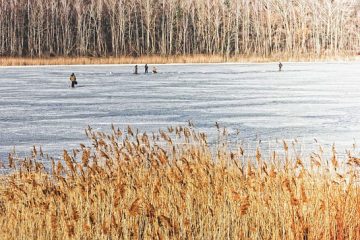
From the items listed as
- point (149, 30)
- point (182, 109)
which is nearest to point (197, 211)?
point (182, 109)

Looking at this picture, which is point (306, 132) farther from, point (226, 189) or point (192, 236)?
point (192, 236)

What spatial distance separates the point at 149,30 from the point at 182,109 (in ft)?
149

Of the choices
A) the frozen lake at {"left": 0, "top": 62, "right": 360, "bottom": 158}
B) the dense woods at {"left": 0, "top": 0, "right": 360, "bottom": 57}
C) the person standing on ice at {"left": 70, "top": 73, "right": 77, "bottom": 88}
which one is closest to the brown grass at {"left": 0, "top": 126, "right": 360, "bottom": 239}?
the frozen lake at {"left": 0, "top": 62, "right": 360, "bottom": 158}

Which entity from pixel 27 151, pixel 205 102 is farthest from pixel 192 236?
pixel 205 102

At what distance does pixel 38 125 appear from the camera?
536 inches

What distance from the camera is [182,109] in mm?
16828

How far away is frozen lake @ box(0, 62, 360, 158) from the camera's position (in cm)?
1177

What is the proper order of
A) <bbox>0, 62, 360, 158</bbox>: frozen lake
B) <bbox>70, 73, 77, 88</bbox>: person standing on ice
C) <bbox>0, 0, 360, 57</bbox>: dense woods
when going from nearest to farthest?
<bbox>0, 62, 360, 158</bbox>: frozen lake, <bbox>70, 73, 77, 88</bbox>: person standing on ice, <bbox>0, 0, 360, 57</bbox>: dense woods

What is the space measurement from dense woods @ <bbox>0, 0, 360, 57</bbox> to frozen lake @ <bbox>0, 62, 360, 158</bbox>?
3180 cm

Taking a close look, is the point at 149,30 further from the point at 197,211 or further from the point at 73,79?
the point at 197,211

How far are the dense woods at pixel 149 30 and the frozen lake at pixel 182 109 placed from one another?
104ft

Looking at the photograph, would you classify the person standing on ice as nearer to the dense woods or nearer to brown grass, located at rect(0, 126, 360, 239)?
brown grass, located at rect(0, 126, 360, 239)

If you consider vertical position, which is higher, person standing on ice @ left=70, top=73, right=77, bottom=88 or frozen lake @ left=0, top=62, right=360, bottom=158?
person standing on ice @ left=70, top=73, right=77, bottom=88

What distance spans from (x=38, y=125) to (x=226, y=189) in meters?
8.87
